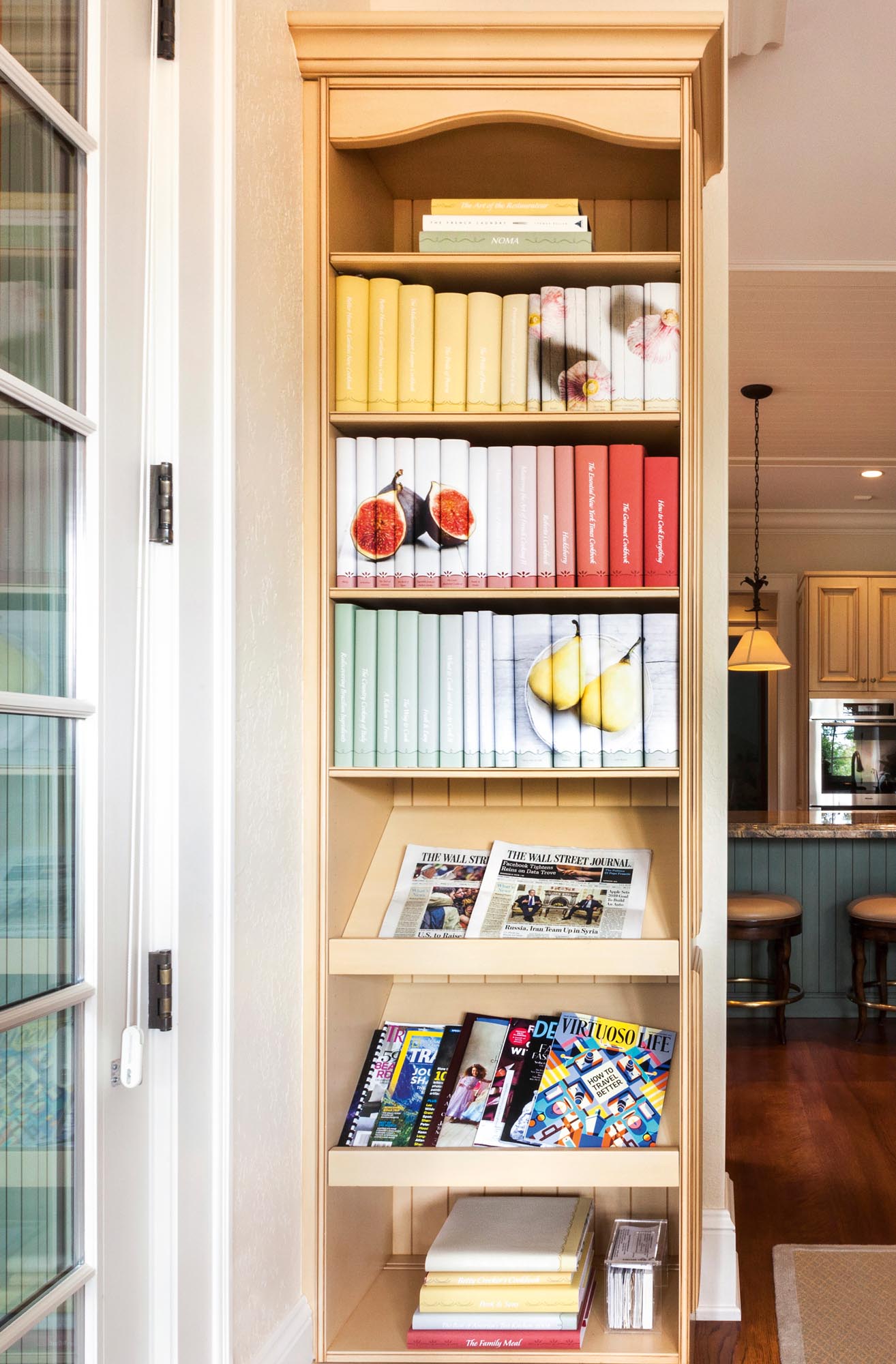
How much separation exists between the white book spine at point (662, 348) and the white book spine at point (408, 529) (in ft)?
1.33

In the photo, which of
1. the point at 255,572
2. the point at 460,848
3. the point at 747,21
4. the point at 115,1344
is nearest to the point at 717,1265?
the point at 460,848

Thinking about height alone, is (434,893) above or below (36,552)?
below

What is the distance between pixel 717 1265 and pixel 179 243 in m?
2.12

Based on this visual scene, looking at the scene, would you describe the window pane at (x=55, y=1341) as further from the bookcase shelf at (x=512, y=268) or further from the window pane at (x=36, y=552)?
the bookcase shelf at (x=512, y=268)

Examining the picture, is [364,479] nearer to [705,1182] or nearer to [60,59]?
[60,59]

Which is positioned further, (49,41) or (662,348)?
(662,348)

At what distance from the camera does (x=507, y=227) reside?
183cm

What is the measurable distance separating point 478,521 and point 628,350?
0.38m

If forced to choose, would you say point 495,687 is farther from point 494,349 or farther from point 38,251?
point 38,251

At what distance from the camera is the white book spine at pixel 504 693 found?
184 centimetres

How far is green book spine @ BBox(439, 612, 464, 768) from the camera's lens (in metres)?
1.85

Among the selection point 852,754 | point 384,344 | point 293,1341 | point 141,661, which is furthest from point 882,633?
point 141,661

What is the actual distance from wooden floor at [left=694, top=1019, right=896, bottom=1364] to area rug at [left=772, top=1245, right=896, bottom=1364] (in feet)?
0.10

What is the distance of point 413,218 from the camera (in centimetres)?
223
